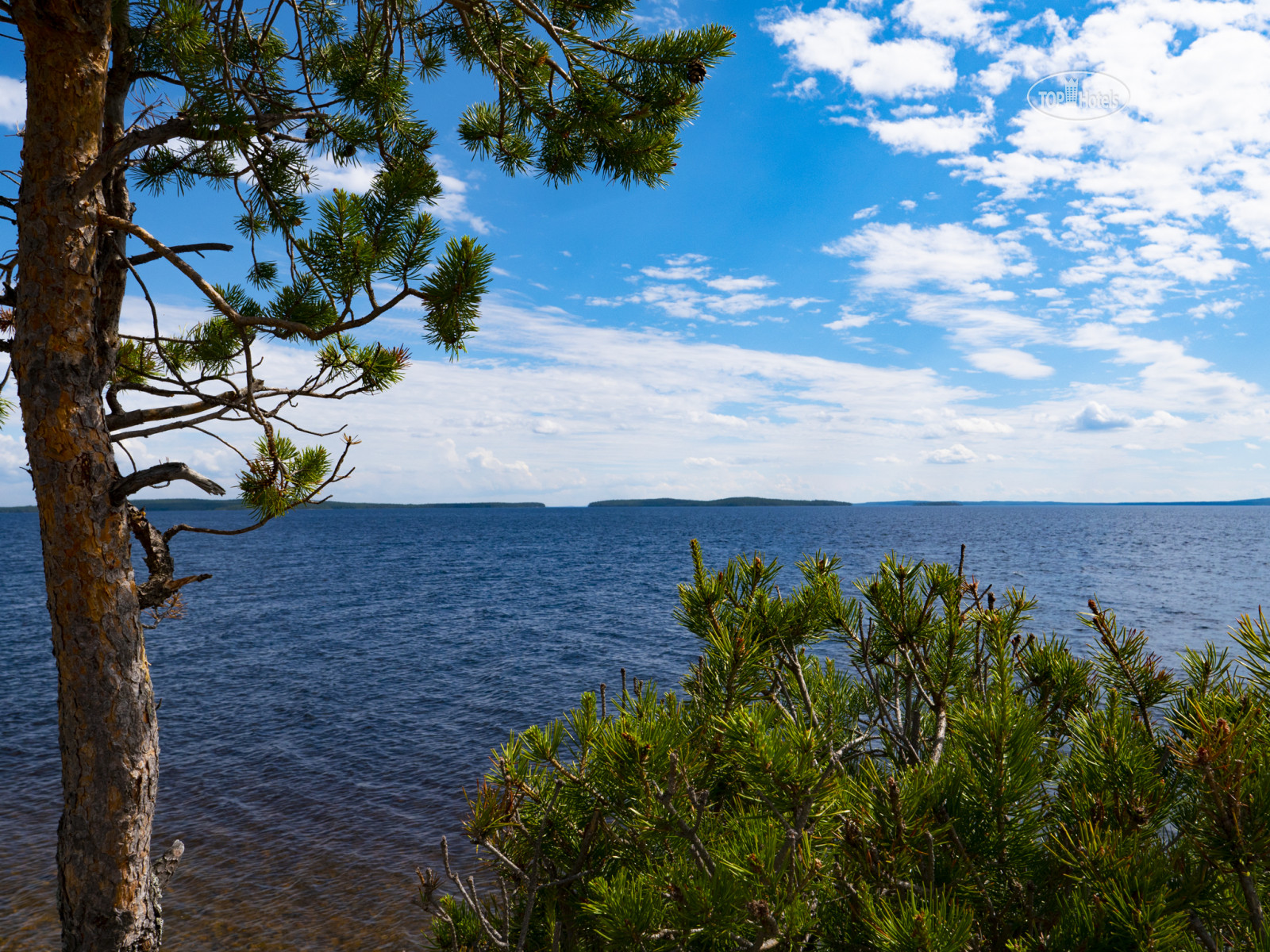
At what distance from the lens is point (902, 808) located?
1.53 metres

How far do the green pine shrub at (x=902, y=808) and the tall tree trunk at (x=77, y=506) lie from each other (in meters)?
1.97

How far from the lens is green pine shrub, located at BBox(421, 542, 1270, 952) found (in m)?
1.36

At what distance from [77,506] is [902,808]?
3.73 m

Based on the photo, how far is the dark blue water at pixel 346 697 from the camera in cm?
827

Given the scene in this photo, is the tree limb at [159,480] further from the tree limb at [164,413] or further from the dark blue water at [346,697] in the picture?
the dark blue water at [346,697]

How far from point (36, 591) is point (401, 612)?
2287 cm

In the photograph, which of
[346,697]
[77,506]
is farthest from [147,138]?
[346,697]

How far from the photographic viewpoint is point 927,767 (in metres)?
1.78

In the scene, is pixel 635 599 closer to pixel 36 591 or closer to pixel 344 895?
pixel 344 895

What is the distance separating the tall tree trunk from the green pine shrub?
6.46ft

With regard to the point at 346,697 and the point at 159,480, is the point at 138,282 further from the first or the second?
the point at 346,697

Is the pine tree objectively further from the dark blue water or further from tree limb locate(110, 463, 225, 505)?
the dark blue water

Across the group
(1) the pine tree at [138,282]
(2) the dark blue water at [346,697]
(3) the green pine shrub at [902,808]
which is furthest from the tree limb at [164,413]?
(2) the dark blue water at [346,697]

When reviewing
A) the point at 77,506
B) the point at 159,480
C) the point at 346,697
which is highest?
the point at 159,480
